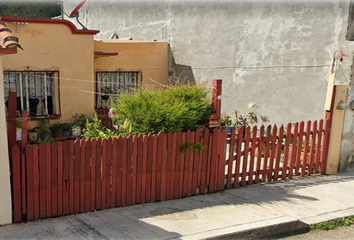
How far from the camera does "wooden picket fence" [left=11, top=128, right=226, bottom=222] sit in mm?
5086

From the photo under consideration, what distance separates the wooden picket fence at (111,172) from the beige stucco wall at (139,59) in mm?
6372

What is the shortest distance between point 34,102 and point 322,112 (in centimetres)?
737

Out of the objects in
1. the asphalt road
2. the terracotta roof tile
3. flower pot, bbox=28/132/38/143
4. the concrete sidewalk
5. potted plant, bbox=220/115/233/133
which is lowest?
the asphalt road

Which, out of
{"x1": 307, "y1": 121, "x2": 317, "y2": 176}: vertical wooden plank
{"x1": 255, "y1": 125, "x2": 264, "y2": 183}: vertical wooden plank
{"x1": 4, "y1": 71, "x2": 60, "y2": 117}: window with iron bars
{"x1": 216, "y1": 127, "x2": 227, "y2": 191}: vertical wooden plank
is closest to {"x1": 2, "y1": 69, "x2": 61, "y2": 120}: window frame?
{"x1": 4, "y1": 71, "x2": 60, "y2": 117}: window with iron bars

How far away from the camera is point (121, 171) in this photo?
19.0 feet

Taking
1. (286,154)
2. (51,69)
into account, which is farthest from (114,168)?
(51,69)

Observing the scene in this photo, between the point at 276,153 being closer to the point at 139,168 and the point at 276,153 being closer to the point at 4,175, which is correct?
the point at 139,168

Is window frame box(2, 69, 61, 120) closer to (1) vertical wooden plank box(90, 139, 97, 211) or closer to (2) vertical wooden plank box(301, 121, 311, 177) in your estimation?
(1) vertical wooden plank box(90, 139, 97, 211)

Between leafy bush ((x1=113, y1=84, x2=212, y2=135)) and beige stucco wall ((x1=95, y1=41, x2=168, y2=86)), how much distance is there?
571 cm

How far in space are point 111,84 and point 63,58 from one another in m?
2.36

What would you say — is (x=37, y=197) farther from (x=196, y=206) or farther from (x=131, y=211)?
(x=196, y=206)

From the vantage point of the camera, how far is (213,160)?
662 cm

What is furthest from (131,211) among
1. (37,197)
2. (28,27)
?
(28,27)

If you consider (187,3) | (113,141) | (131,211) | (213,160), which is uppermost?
(187,3)
